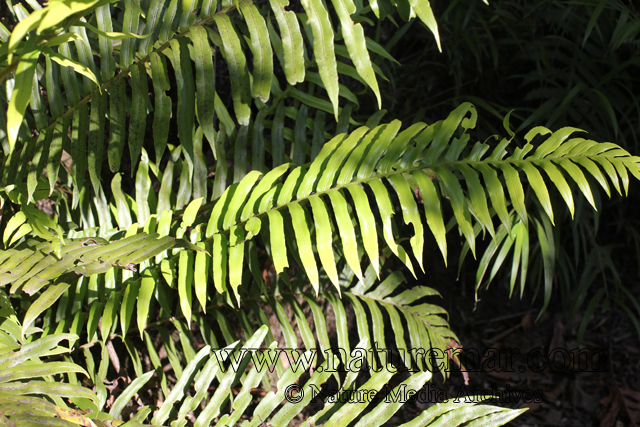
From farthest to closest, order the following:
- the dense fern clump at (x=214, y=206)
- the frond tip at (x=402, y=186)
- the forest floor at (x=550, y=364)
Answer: the forest floor at (x=550, y=364), the frond tip at (x=402, y=186), the dense fern clump at (x=214, y=206)

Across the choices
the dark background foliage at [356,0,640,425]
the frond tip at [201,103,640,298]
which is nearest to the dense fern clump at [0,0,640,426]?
the frond tip at [201,103,640,298]

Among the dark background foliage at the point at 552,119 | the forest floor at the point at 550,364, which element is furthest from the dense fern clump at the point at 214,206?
the forest floor at the point at 550,364

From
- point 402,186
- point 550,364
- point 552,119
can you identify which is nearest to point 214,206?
point 402,186

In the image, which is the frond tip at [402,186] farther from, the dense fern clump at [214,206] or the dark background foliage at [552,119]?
the dark background foliage at [552,119]

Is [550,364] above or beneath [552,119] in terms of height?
beneath

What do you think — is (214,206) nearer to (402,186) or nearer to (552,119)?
(402,186)


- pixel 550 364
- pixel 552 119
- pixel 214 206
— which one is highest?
pixel 214 206

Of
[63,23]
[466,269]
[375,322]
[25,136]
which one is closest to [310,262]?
[375,322]

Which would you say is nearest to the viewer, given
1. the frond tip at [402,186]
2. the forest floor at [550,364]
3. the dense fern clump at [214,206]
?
the dense fern clump at [214,206]

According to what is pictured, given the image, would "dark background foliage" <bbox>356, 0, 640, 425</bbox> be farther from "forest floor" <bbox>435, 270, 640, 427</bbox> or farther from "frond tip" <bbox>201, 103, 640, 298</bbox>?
"frond tip" <bbox>201, 103, 640, 298</bbox>

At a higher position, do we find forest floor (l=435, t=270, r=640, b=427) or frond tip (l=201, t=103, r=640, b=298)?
frond tip (l=201, t=103, r=640, b=298)

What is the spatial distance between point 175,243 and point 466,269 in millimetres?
1414

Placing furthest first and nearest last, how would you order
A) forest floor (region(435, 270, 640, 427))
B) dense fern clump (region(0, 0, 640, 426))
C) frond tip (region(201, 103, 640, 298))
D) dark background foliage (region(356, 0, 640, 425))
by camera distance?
1. forest floor (region(435, 270, 640, 427))
2. dark background foliage (region(356, 0, 640, 425))
3. frond tip (region(201, 103, 640, 298))
4. dense fern clump (region(0, 0, 640, 426))

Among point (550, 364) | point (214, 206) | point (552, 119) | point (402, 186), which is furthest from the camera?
point (550, 364)
